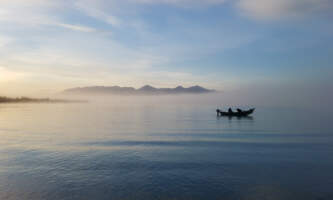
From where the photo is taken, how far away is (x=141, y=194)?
650 inches

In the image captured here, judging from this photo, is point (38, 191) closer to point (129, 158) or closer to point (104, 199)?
point (104, 199)

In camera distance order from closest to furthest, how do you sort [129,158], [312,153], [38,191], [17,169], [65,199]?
[65,199]
[38,191]
[17,169]
[129,158]
[312,153]

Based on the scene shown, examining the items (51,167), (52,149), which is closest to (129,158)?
(51,167)

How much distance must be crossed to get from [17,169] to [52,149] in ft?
31.3

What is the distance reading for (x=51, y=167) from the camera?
923 inches

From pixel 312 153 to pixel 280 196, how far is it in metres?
17.4

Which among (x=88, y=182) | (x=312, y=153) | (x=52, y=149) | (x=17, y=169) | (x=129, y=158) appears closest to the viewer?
(x=88, y=182)

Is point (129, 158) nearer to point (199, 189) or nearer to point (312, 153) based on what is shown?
point (199, 189)

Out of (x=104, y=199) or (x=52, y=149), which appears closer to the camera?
(x=104, y=199)

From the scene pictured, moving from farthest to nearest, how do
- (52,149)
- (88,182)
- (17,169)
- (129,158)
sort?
(52,149), (129,158), (17,169), (88,182)

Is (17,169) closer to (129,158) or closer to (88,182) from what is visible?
(88,182)

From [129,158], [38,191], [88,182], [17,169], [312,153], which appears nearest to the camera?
[38,191]

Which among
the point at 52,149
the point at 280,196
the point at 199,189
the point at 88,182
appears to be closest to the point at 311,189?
the point at 280,196

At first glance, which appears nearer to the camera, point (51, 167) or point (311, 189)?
point (311, 189)
